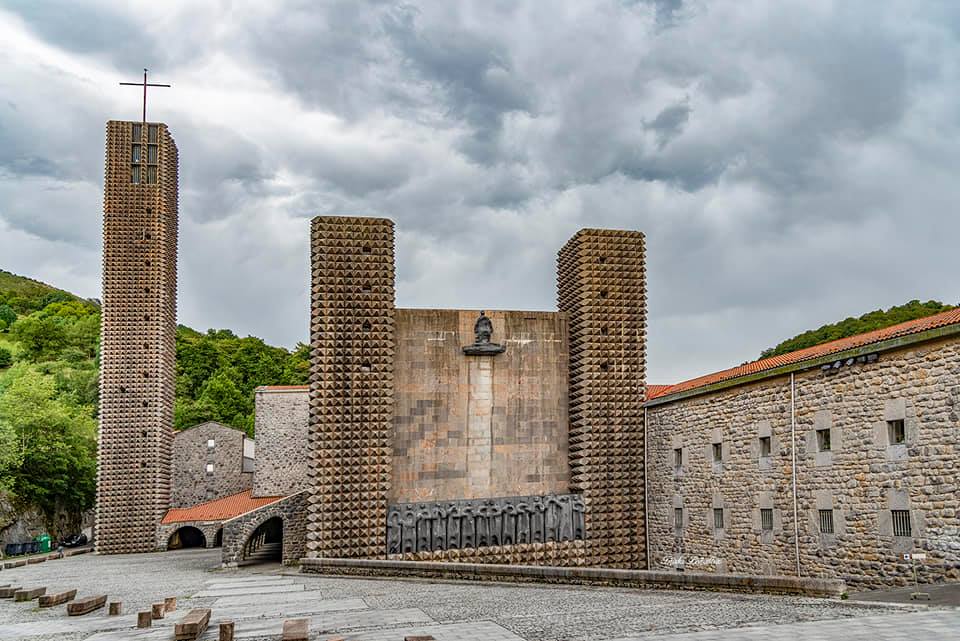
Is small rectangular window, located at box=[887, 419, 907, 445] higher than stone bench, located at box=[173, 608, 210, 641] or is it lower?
higher

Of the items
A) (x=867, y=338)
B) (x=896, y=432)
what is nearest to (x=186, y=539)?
(x=867, y=338)

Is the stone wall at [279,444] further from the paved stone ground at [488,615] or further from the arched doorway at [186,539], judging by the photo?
the paved stone ground at [488,615]

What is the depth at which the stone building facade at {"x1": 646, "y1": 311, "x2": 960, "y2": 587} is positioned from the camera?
1483cm

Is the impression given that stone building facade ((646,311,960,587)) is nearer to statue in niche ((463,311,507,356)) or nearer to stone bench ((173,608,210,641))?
statue in niche ((463,311,507,356))

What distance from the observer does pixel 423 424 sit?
2461cm

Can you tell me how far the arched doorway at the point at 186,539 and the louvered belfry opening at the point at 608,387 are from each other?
76.7 feet

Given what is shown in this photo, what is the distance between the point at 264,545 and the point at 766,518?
23.2m

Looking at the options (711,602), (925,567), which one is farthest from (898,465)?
(711,602)

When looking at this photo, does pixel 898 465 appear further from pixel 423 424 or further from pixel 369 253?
pixel 369 253

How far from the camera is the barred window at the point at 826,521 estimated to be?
56.6 feet

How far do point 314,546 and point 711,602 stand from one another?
42.9 ft

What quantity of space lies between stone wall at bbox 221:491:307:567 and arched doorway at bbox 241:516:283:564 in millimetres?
387

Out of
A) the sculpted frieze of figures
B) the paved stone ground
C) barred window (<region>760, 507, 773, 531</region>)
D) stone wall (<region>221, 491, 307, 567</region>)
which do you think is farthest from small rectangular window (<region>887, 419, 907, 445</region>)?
stone wall (<region>221, 491, 307, 567</region>)

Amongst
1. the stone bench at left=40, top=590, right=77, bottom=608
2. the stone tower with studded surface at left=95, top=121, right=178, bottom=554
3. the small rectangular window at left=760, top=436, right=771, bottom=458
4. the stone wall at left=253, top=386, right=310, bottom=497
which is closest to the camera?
the stone bench at left=40, top=590, right=77, bottom=608
